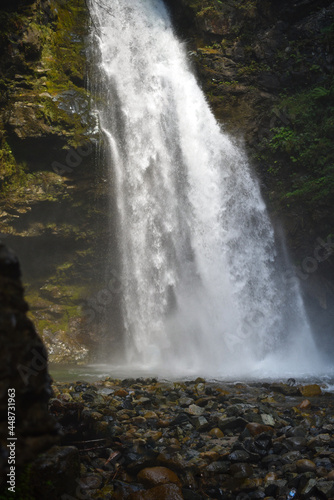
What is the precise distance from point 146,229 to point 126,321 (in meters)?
3.86

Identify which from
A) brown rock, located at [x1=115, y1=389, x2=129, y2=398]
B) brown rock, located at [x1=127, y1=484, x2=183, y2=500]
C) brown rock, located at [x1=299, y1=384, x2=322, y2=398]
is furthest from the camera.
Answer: brown rock, located at [x1=299, y1=384, x2=322, y2=398]

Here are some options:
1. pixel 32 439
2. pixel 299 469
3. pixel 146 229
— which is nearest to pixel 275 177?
pixel 146 229

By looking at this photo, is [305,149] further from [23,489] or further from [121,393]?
[23,489]

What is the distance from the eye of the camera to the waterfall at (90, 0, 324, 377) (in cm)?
1185

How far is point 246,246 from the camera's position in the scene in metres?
12.7

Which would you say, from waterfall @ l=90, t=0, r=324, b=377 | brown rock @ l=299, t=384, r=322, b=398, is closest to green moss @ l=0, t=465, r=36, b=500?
brown rock @ l=299, t=384, r=322, b=398

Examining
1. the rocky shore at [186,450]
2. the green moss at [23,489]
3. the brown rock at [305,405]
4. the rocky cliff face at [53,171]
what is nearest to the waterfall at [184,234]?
the rocky cliff face at [53,171]

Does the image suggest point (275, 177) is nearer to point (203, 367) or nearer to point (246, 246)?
point (246, 246)

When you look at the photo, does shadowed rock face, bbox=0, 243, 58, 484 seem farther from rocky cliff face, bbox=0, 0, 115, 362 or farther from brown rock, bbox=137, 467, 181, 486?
rocky cliff face, bbox=0, 0, 115, 362

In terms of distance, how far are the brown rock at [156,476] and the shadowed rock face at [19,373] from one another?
65.5 inches

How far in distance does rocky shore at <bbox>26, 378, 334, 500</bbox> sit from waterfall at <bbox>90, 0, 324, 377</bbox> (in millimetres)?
5567

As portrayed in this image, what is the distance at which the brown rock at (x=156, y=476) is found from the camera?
3.12 meters

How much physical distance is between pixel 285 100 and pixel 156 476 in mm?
15562

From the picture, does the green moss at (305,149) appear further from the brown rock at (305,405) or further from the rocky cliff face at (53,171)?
the brown rock at (305,405)
